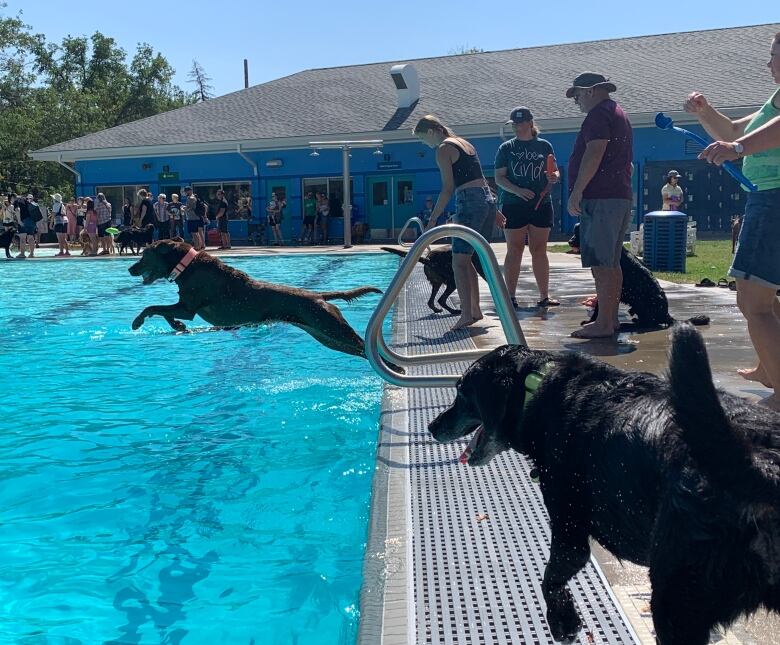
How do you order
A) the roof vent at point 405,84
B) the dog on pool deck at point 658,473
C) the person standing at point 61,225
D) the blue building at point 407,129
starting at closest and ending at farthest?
1. the dog on pool deck at point 658,473
2. the person standing at point 61,225
3. the blue building at point 407,129
4. the roof vent at point 405,84

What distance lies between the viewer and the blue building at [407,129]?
23.7 m

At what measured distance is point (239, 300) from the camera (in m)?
6.06

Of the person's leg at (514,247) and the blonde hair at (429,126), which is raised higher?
the blonde hair at (429,126)

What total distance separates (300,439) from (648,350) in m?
2.66

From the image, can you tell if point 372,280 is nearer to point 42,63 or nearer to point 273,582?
point 273,582

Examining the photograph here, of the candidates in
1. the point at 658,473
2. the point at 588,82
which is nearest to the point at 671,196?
the point at 588,82

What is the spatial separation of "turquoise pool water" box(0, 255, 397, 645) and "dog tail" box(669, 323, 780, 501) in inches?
61.0

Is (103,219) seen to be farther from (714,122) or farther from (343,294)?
(714,122)

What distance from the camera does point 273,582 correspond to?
10.5 feet

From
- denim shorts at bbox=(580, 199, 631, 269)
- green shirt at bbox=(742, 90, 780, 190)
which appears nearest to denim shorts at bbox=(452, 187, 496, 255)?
denim shorts at bbox=(580, 199, 631, 269)

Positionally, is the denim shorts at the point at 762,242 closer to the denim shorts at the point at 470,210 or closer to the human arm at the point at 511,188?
the denim shorts at the point at 470,210

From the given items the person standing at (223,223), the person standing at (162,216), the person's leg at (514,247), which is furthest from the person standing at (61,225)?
the person's leg at (514,247)

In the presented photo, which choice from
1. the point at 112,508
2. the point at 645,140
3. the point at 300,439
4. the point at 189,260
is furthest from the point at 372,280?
the point at 645,140

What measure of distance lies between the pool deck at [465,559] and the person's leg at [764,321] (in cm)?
39
